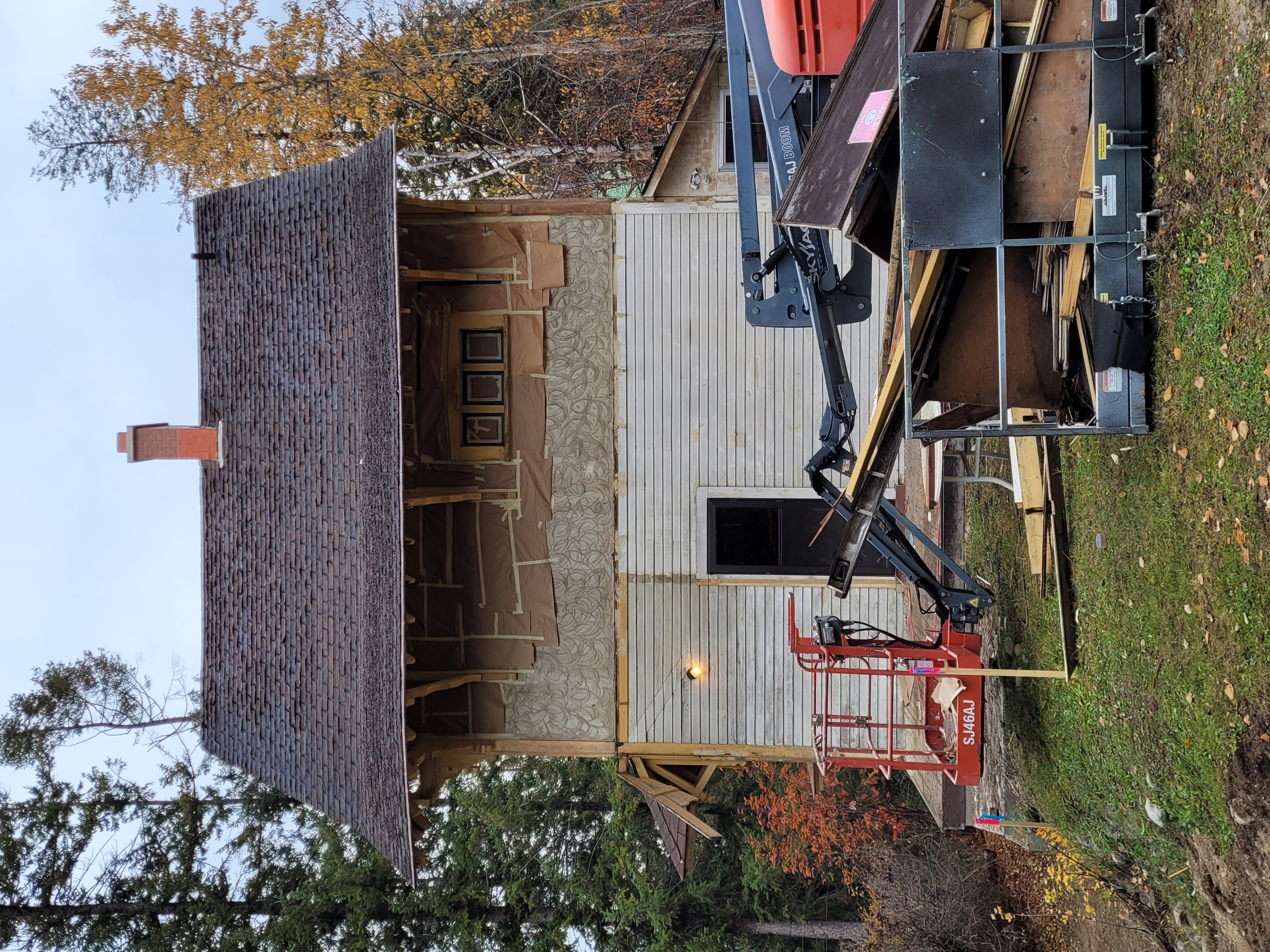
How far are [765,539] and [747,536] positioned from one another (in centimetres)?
24

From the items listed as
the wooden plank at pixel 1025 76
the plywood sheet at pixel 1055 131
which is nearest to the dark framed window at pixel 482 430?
the plywood sheet at pixel 1055 131

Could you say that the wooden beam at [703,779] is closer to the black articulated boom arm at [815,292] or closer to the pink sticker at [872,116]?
the black articulated boom arm at [815,292]

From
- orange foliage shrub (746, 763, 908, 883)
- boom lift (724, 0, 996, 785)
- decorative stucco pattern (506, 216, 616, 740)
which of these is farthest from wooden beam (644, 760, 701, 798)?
orange foliage shrub (746, 763, 908, 883)

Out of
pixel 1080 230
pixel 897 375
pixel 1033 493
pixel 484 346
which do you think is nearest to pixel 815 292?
pixel 897 375

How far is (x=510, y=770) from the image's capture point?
25.4m

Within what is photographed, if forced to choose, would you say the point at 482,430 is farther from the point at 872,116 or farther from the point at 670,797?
the point at 872,116

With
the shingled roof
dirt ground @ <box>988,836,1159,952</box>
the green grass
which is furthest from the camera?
the shingled roof

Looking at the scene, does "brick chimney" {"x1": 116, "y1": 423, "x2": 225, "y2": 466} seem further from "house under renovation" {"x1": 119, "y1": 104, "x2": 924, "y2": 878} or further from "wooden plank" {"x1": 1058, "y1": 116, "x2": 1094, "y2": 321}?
"wooden plank" {"x1": 1058, "y1": 116, "x2": 1094, "y2": 321}

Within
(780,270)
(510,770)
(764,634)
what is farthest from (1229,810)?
(510,770)

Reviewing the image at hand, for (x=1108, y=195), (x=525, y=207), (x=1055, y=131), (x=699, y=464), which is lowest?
(x=699, y=464)

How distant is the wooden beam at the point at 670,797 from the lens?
12.4 meters

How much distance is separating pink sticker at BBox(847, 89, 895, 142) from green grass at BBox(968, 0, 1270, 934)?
6.13 ft

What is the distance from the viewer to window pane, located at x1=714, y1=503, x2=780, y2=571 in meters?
12.5

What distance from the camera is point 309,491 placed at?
38.7 ft
